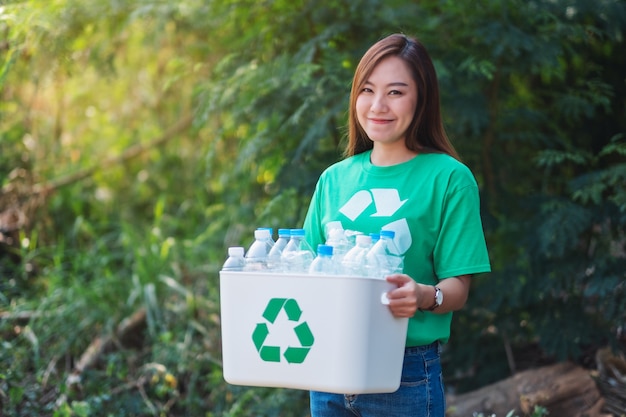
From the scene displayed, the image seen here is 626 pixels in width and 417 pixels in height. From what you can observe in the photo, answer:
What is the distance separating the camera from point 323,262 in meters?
1.69

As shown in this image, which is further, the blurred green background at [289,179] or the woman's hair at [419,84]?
the blurred green background at [289,179]

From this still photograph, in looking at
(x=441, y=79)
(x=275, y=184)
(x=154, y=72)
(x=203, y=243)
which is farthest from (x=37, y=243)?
(x=441, y=79)

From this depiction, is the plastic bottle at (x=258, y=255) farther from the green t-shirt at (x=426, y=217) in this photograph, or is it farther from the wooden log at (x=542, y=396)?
the wooden log at (x=542, y=396)

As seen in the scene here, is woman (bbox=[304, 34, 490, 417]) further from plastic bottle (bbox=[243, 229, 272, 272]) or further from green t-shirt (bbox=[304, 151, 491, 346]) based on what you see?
plastic bottle (bbox=[243, 229, 272, 272])

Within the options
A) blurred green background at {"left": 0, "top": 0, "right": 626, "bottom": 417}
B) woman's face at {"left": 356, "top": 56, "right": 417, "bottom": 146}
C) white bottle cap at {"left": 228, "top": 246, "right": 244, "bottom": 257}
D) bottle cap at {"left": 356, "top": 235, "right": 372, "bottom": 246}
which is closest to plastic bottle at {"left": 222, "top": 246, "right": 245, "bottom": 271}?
white bottle cap at {"left": 228, "top": 246, "right": 244, "bottom": 257}

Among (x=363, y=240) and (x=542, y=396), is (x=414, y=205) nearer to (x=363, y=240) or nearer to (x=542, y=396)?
(x=363, y=240)

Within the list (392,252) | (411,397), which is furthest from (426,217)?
(411,397)

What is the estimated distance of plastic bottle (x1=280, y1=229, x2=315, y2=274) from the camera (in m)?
1.79

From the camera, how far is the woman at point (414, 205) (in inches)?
71.1

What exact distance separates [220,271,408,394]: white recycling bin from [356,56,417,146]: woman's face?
1.56ft

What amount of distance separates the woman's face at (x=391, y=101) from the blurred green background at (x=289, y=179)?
1155 millimetres

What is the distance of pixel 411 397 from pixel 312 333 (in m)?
0.37

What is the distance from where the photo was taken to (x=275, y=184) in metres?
3.49

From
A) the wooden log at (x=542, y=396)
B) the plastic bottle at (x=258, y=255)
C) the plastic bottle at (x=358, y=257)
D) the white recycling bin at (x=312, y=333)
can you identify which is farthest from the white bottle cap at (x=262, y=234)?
the wooden log at (x=542, y=396)
